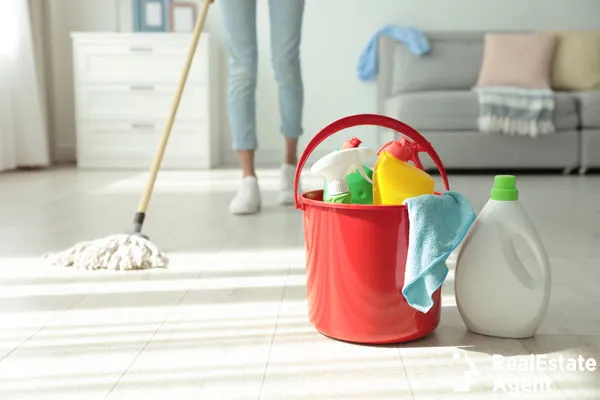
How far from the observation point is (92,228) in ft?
6.91

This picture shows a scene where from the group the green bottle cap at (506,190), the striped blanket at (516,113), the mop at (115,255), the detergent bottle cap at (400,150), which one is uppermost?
the detergent bottle cap at (400,150)

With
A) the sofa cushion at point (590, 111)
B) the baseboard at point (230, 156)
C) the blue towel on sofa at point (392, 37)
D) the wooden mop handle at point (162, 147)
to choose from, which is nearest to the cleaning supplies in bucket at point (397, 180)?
the wooden mop handle at point (162, 147)

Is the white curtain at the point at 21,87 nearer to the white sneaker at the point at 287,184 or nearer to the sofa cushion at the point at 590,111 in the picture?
the white sneaker at the point at 287,184

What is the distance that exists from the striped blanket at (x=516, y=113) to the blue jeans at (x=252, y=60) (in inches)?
58.2

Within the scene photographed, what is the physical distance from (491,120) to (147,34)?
191 centimetres

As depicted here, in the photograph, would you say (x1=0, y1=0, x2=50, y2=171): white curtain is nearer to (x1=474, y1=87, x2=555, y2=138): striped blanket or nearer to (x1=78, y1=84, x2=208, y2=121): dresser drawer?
(x1=78, y1=84, x2=208, y2=121): dresser drawer

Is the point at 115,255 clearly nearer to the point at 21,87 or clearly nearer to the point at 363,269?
the point at 363,269

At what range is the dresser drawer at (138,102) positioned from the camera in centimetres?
410

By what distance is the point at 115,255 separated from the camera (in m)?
1.56

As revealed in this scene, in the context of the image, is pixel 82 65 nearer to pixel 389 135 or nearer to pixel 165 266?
pixel 389 135

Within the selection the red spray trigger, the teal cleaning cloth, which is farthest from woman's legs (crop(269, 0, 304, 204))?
the teal cleaning cloth

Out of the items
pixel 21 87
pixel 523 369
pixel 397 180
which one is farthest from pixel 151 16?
pixel 523 369

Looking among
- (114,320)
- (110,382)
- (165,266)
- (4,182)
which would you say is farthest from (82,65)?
(110,382)

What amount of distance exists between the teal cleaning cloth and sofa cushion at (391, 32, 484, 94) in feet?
10.4
